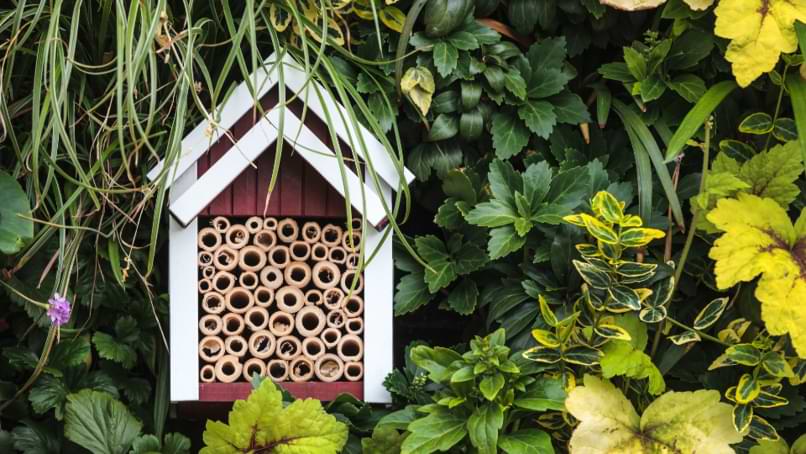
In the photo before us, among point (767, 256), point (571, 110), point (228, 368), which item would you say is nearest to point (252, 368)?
point (228, 368)

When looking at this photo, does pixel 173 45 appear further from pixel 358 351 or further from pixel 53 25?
pixel 358 351

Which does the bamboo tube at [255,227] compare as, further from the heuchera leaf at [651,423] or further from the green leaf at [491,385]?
the heuchera leaf at [651,423]

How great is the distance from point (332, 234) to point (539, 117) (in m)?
0.43

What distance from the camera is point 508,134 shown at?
1675 mm

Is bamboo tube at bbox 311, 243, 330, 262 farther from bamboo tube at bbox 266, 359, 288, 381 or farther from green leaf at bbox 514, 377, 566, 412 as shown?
green leaf at bbox 514, 377, 566, 412

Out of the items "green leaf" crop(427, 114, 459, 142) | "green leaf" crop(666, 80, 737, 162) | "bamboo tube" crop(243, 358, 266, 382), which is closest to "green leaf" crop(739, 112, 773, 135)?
"green leaf" crop(666, 80, 737, 162)

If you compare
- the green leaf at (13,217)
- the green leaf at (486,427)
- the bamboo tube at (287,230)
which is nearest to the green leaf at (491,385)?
the green leaf at (486,427)

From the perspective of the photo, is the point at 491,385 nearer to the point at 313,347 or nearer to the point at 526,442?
the point at 526,442

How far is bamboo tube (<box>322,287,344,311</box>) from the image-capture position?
5.06 feet

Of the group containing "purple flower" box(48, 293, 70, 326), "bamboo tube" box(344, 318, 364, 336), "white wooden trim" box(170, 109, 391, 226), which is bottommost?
"bamboo tube" box(344, 318, 364, 336)

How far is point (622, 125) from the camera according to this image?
178cm


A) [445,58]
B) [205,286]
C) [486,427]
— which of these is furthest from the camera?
[445,58]

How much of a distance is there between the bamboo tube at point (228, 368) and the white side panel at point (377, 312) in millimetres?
209

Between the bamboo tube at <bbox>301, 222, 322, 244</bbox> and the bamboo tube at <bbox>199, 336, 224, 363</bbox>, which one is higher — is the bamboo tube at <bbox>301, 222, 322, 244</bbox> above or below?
above
